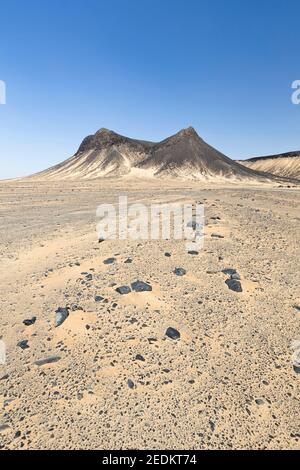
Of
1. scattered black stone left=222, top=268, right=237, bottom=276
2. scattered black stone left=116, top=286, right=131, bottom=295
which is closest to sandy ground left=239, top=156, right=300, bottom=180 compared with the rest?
scattered black stone left=222, top=268, right=237, bottom=276

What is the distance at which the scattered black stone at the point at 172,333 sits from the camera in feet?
18.0

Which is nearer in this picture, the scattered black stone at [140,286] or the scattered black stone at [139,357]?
the scattered black stone at [139,357]

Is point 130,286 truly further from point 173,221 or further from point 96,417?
point 173,221

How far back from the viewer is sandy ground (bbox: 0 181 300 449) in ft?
13.0

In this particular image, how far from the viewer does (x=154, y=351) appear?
17.0 ft

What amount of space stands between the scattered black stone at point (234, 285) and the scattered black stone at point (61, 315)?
3.67m

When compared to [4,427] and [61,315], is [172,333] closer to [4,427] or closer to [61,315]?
[61,315]

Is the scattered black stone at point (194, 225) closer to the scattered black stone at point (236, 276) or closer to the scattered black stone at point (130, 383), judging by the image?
the scattered black stone at point (236, 276)

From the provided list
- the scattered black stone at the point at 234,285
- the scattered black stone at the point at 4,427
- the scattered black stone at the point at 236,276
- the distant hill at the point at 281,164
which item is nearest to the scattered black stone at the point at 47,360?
the scattered black stone at the point at 4,427

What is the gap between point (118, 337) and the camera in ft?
18.0

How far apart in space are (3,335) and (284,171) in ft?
504

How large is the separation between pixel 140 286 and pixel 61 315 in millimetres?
1837
